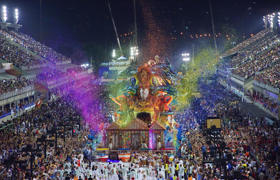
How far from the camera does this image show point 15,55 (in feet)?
163

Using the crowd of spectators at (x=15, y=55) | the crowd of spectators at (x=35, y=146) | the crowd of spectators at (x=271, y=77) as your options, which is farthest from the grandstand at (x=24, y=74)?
the crowd of spectators at (x=271, y=77)

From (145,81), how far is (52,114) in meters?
11.0

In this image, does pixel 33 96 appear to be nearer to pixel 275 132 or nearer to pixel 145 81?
pixel 145 81

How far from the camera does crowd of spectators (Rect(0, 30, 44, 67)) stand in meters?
46.8

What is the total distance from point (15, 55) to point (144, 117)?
2663 centimetres

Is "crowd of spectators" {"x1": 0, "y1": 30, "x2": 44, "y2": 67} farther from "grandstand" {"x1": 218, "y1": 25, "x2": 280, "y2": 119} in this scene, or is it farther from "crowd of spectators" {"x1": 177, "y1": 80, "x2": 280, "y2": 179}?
"grandstand" {"x1": 218, "y1": 25, "x2": 280, "y2": 119}

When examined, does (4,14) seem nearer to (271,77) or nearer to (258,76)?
(258,76)

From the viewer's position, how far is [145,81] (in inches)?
1351

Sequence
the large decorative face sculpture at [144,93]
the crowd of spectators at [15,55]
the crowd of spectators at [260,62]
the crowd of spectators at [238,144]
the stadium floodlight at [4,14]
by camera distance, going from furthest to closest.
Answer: the stadium floodlight at [4,14] → the crowd of spectators at [15,55] → the crowd of spectators at [260,62] → the large decorative face sculpture at [144,93] → the crowd of spectators at [238,144]

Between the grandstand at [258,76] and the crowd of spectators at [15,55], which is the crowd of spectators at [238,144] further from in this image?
the crowd of spectators at [15,55]

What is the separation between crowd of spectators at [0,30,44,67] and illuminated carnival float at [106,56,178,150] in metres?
20.9

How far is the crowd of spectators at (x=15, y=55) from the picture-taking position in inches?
1843

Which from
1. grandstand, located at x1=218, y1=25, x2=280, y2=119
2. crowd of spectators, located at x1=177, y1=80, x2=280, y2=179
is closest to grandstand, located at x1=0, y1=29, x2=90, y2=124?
crowd of spectators, located at x1=177, y1=80, x2=280, y2=179

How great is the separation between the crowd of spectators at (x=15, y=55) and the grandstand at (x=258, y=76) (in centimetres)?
3345
